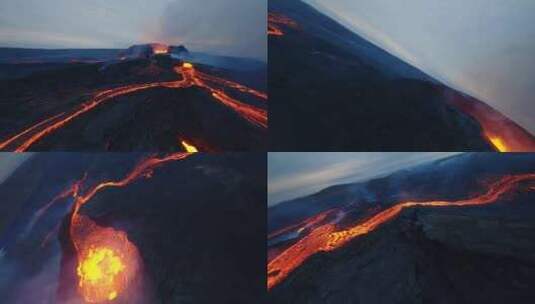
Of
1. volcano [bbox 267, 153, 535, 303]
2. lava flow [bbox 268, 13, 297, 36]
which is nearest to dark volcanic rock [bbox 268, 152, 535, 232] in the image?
volcano [bbox 267, 153, 535, 303]

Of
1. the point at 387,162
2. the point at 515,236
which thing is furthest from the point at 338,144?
the point at 515,236

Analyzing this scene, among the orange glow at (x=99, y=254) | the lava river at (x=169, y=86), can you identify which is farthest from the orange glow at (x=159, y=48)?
the orange glow at (x=99, y=254)

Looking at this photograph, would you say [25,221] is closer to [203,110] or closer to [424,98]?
[203,110]

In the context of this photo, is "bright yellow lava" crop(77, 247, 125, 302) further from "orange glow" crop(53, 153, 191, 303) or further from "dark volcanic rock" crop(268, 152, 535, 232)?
"dark volcanic rock" crop(268, 152, 535, 232)

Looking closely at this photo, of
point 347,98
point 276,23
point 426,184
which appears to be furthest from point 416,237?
point 276,23

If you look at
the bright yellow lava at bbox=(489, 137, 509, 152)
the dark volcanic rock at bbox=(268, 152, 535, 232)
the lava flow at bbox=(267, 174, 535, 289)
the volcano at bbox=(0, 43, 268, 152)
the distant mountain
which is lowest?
the lava flow at bbox=(267, 174, 535, 289)

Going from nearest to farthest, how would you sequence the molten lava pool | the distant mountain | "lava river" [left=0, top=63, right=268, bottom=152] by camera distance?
1. the molten lava pool
2. "lava river" [left=0, top=63, right=268, bottom=152]
3. the distant mountain
